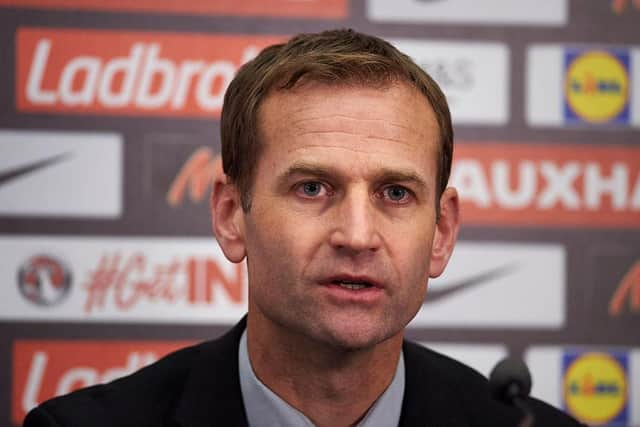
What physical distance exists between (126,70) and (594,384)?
5.47ft

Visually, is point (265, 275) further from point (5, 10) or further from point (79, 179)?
point (5, 10)

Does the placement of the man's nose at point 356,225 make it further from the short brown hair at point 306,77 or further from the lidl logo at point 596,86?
the lidl logo at point 596,86

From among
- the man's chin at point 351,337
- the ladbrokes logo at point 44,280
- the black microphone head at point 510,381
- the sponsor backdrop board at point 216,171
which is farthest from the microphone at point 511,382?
the ladbrokes logo at point 44,280

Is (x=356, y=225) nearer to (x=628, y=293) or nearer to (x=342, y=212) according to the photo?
(x=342, y=212)

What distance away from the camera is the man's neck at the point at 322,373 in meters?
1.42

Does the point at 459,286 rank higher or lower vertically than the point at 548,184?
lower

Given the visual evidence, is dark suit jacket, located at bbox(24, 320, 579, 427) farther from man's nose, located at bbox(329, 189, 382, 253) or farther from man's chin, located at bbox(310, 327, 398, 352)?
man's nose, located at bbox(329, 189, 382, 253)

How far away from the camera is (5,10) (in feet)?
7.82

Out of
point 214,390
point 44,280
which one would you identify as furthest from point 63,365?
point 214,390

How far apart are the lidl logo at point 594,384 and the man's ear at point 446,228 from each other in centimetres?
113

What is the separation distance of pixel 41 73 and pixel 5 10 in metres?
0.20

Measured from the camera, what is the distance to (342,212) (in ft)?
4.26

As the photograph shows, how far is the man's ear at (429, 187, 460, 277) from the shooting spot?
1533 mm

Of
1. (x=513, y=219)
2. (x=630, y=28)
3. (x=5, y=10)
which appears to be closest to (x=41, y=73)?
(x=5, y=10)
